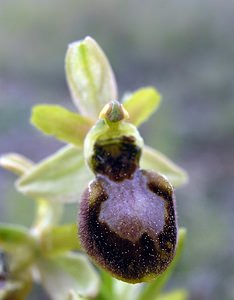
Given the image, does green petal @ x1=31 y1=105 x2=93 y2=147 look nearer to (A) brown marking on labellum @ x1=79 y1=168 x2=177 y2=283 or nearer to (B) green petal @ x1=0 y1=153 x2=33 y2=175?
(B) green petal @ x1=0 y1=153 x2=33 y2=175

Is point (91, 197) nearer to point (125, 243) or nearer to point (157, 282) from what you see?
point (125, 243)

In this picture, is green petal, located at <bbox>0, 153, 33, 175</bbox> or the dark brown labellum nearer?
the dark brown labellum

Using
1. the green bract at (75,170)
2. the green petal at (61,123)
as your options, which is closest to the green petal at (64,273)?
the green bract at (75,170)

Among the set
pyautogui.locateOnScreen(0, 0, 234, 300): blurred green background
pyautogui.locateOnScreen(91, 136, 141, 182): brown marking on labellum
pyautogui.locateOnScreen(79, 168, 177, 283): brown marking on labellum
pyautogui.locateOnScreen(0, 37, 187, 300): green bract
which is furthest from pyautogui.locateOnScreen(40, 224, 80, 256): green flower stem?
pyautogui.locateOnScreen(0, 0, 234, 300): blurred green background

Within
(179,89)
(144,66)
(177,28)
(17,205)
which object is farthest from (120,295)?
(177,28)

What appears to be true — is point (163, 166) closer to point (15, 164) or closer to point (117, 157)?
point (117, 157)
